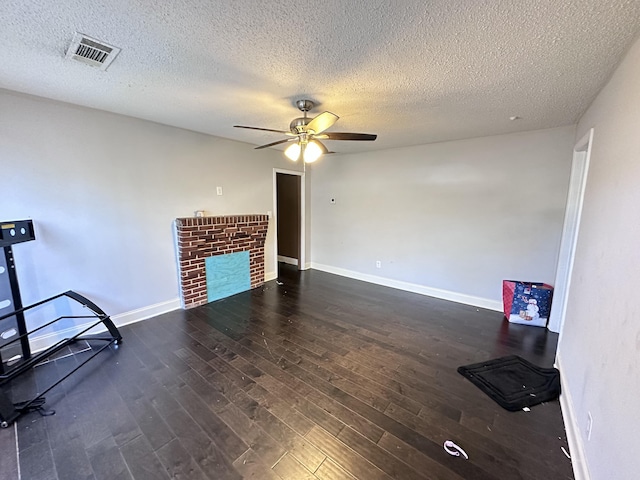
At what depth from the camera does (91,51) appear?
5.20 ft

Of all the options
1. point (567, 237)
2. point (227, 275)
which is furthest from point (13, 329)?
point (567, 237)

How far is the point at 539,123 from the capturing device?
113 inches

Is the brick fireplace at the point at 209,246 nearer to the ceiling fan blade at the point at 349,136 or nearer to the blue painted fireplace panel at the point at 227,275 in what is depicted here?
the blue painted fireplace panel at the point at 227,275

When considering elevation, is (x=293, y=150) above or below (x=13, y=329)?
above

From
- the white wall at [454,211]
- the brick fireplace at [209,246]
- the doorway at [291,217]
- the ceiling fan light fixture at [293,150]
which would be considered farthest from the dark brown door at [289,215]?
the ceiling fan light fixture at [293,150]

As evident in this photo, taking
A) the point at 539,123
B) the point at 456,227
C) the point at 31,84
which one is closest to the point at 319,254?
the point at 456,227

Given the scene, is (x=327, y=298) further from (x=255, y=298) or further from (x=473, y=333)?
(x=473, y=333)

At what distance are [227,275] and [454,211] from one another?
344 cm

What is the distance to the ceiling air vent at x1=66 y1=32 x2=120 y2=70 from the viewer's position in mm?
→ 1483

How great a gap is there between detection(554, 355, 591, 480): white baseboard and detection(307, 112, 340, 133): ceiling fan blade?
8.29 feet

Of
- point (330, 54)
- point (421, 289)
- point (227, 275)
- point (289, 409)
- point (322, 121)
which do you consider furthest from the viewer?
point (421, 289)

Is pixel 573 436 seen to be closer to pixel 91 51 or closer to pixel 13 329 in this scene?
pixel 91 51

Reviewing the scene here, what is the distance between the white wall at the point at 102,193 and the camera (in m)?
2.35

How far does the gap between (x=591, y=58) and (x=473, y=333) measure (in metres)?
2.57
